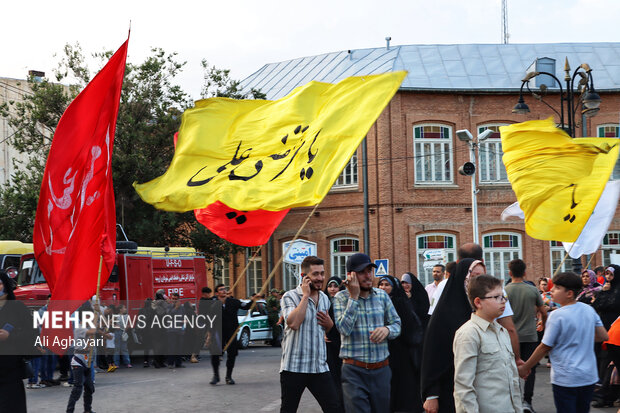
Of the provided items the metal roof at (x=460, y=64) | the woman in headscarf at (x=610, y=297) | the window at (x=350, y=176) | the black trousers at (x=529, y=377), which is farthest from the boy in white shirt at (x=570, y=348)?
the window at (x=350, y=176)

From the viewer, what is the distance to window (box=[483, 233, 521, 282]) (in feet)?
113

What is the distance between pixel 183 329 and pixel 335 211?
14.1 metres

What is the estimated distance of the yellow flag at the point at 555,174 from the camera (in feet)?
34.6

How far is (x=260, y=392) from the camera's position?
46.3ft

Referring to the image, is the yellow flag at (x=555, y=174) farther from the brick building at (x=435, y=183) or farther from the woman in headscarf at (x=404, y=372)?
the brick building at (x=435, y=183)

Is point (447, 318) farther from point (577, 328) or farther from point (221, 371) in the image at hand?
point (221, 371)

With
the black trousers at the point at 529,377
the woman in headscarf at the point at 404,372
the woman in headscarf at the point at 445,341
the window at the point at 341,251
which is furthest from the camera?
the window at the point at 341,251

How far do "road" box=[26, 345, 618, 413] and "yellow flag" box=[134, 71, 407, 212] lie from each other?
4.40 metres

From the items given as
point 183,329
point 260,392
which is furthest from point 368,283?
point 183,329

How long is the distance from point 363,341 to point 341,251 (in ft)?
91.1

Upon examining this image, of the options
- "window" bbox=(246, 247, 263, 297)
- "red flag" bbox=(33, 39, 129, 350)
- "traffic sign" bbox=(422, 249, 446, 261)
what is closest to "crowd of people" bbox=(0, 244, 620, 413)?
"red flag" bbox=(33, 39, 129, 350)

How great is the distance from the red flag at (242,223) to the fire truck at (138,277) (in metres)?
12.0

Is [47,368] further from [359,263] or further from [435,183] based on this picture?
[435,183]

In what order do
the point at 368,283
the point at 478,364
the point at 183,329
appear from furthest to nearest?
the point at 183,329 < the point at 368,283 < the point at 478,364
